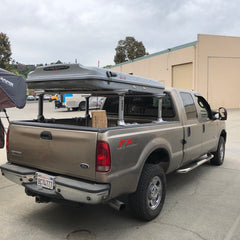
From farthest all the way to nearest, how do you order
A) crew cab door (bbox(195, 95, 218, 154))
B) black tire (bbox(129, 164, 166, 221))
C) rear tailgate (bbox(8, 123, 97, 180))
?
crew cab door (bbox(195, 95, 218, 154)) → black tire (bbox(129, 164, 166, 221)) → rear tailgate (bbox(8, 123, 97, 180))

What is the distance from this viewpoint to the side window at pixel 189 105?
477 centimetres

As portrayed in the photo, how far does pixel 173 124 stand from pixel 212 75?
20888 mm

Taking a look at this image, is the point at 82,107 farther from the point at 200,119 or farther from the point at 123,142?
the point at 123,142

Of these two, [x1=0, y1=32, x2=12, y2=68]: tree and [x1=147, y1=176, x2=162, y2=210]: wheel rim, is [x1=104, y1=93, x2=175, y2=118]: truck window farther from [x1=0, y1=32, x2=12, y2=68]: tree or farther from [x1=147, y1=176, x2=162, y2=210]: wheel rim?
[x1=0, y1=32, x2=12, y2=68]: tree

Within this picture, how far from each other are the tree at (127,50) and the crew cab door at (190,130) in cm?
5240

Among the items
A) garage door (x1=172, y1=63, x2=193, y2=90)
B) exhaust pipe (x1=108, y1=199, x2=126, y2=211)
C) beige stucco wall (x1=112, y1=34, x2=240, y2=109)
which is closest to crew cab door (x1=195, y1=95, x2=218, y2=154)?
exhaust pipe (x1=108, y1=199, x2=126, y2=211)

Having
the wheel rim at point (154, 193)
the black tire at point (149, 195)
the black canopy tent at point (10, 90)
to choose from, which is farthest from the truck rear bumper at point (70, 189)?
the black canopy tent at point (10, 90)

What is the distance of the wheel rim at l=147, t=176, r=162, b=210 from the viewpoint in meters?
3.50

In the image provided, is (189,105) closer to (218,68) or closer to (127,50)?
(218,68)

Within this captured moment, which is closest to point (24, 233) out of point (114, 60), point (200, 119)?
point (200, 119)

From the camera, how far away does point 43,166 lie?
3240 mm

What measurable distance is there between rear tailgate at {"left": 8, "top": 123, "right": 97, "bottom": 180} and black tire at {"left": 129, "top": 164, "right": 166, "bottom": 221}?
76cm

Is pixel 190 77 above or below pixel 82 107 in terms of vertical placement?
above

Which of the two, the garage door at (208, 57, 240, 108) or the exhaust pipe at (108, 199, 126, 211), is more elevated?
the garage door at (208, 57, 240, 108)
